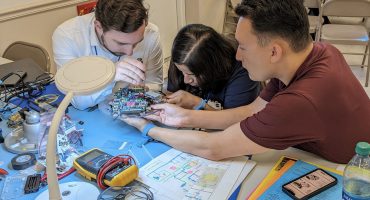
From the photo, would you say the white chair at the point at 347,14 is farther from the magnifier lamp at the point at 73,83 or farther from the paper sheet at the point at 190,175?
the magnifier lamp at the point at 73,83

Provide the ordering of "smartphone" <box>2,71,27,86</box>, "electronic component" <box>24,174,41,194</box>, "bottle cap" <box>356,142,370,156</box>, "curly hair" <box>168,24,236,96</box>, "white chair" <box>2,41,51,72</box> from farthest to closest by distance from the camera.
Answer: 1. "white chair" <box>2,41,51,72</box>
2. "smartphone" <box>2,71,27,86</box>
3. "curly hair" <box>168,24,236,96</box>
4. "electronic component" <box>24,174,41,194</box>
5. "bottle cap" <box>356,142,370,156</box>

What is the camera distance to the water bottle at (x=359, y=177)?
988 mm

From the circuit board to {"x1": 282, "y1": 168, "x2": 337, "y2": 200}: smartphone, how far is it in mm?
684

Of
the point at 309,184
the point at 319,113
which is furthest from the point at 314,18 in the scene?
the point at 309,184

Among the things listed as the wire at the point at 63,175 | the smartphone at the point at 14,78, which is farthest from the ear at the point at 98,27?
the wire at the point at 63,175

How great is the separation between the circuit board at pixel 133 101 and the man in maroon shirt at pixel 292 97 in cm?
30

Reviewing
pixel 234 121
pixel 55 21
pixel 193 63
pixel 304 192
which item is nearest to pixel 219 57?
pixel 193 63

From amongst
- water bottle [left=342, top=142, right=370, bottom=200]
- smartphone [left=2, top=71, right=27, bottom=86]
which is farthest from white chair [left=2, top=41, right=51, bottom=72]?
water bottle [left=342, top=142, right=370, bottom=200]

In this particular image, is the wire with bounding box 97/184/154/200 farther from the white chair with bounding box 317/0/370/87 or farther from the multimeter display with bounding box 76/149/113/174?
the white chair with bounding box 317/0/370/87

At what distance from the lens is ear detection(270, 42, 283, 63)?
1.24 metres

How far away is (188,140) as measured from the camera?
1.37 metres

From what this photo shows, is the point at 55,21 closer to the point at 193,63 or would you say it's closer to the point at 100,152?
the point at 193,63

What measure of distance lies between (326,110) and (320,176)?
0.69 feet

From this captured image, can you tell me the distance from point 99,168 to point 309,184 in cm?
67
